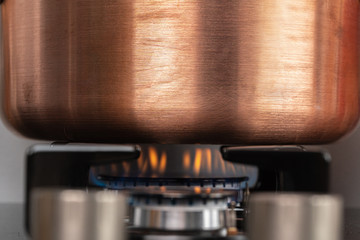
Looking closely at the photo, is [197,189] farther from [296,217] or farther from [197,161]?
[296,217]

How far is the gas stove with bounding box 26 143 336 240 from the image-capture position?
630 mm

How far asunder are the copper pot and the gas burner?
0.31 feet

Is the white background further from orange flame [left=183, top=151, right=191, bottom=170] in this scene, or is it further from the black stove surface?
orange flame [left=183, top=151, right=191, bottom=170]

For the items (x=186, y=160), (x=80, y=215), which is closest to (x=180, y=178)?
(x=186, y=160)

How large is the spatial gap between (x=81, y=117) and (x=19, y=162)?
0.59 m

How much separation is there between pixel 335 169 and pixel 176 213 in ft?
2.28

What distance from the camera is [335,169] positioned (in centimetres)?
126

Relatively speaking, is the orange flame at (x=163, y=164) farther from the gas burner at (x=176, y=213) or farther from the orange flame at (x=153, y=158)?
the gas burner at (x=176, y=213)

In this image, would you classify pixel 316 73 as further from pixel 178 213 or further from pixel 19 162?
pixel 19 162

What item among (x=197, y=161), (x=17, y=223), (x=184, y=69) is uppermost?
(x=184, y=69)

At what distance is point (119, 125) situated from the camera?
72cm

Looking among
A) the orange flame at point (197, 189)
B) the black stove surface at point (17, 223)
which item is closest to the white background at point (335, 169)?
the black stove surface at point (17, 223)

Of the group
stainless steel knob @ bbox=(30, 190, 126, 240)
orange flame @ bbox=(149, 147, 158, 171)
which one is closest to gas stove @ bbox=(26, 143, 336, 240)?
orange flame @ bbox=(149, 147, 158, 171)

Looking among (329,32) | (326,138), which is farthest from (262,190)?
(329,32)
